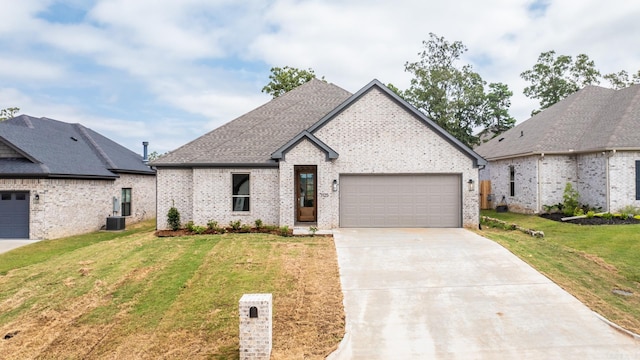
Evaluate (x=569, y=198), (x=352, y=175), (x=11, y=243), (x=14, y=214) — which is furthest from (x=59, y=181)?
(x=569, y=198)

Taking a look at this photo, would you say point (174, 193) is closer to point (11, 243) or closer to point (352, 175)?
point (11, 243)

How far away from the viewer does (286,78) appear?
34094 millimetres

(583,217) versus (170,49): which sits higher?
(170,49)

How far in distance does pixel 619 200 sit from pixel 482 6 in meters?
11.0

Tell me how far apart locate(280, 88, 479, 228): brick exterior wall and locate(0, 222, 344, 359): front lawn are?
4112mm

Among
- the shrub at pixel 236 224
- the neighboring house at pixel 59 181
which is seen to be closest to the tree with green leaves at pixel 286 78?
the neighboring house at pixel 59 181

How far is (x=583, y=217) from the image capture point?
16.4m

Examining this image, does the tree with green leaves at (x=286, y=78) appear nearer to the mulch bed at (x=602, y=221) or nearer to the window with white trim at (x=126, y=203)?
the window with white trim at (x=126, y=203)

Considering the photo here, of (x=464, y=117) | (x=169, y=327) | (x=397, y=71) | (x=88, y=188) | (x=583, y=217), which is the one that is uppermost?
(x=397, y=71)

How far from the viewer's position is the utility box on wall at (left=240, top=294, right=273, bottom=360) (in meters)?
5.37

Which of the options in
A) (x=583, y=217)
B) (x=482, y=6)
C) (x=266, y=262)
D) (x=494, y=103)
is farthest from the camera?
(x=494, y=103)

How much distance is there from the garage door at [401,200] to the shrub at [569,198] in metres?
7.35

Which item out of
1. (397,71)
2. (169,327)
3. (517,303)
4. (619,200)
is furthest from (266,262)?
(397,71)

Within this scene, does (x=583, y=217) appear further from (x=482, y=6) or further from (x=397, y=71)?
(x=397, y=71)
